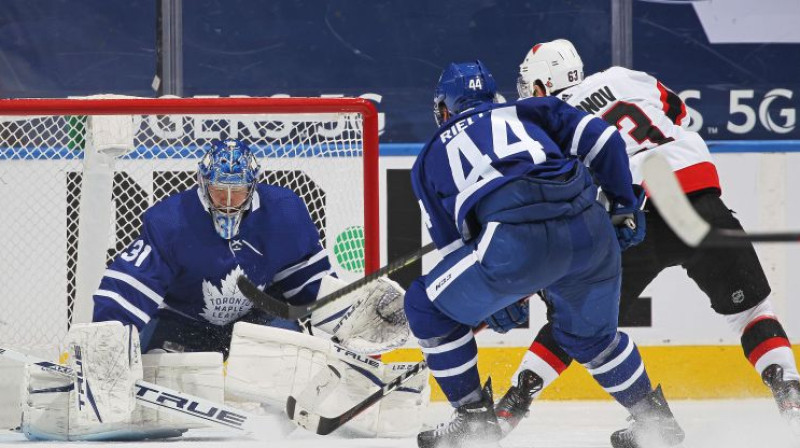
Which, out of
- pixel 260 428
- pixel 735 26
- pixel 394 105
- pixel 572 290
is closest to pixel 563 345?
pixel 572 290

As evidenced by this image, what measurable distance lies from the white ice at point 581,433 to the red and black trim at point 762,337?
0.20 meters

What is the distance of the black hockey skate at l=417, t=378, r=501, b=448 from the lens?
286 centimetres

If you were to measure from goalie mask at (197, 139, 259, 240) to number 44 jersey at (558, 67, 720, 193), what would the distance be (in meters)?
0.88

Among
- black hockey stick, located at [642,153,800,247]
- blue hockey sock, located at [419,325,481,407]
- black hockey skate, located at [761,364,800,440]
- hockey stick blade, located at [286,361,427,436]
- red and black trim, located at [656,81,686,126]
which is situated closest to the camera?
black hockey stick, located at [642,153,800,247]

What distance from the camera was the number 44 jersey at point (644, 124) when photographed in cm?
343

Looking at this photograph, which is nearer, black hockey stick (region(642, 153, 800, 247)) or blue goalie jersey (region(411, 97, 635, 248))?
black hockey stick (region(642, 153, 800, 247))

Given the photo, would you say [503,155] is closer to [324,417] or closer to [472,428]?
[472,428]

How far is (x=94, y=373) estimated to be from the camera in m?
3.10

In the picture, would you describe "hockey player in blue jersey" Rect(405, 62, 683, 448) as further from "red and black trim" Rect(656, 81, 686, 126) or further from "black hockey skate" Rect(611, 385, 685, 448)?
"red and black trim" Rect(656, 81, 686, 126)

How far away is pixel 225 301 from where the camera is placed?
346 centimetres

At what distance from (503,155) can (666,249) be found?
0.89 meters

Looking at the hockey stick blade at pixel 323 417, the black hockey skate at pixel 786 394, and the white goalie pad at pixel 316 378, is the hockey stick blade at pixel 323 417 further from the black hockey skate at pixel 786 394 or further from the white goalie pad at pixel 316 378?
the black hockey skate at pixel 786 394

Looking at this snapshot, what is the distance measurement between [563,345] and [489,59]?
5.88ft

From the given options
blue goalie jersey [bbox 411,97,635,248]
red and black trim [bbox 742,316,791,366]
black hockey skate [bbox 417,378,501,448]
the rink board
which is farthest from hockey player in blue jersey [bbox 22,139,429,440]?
the rink board
